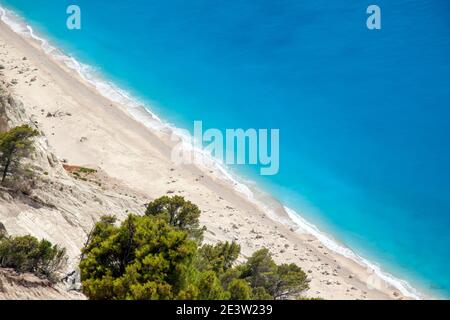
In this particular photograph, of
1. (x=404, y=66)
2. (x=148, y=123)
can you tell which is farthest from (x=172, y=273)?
(x=404, y=66)

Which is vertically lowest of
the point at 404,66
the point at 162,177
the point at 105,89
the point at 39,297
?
the point at 39,297

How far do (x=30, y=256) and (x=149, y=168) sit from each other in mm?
29254

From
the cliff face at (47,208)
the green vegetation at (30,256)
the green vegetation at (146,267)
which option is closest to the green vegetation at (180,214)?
the cliff face at (47,208)

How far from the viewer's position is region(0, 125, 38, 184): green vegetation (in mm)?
29372

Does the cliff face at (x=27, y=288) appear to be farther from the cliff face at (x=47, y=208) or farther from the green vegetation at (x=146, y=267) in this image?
the green vegetation at (x=146, y=267)

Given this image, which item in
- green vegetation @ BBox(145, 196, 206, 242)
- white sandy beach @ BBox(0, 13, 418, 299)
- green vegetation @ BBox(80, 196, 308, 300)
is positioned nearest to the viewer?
green vegetation @ BBox(80, 196, 308, 300)

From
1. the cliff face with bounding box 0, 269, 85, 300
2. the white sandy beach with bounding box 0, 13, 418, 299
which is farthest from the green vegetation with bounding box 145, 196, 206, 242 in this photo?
the cliff face with bounding box 0, 269, 85, 300

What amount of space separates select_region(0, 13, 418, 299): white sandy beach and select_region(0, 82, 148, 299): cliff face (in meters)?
9.29

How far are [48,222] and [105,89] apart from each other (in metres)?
38.2

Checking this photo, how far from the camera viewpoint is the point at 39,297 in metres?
21.1

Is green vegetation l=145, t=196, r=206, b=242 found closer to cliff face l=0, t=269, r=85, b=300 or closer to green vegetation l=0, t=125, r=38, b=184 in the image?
green vegetation l=0, t=125, r=38, b=184

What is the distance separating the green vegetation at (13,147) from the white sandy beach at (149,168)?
1495cm

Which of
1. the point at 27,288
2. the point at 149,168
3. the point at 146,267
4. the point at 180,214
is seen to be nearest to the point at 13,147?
the point at 180,214
